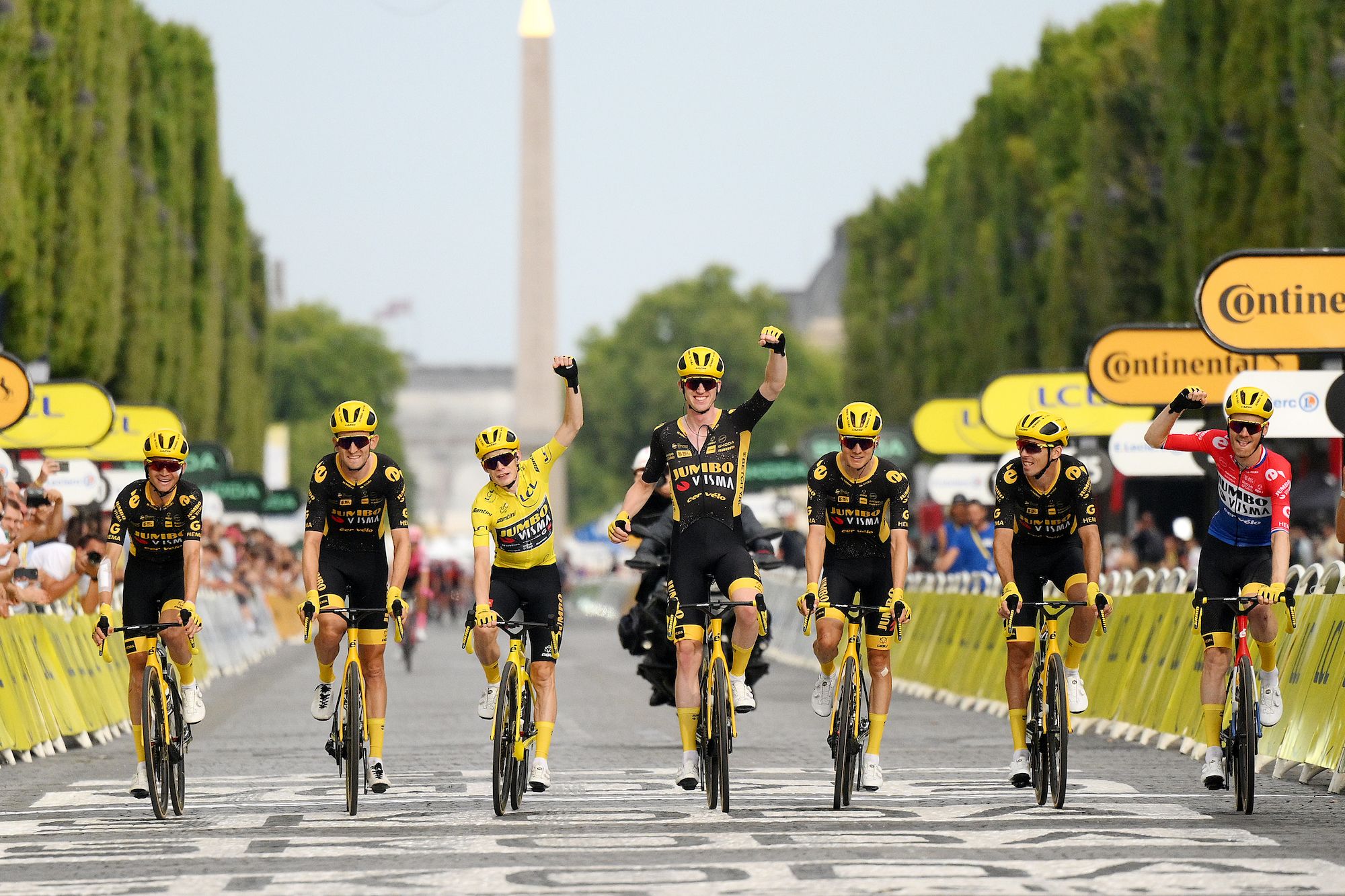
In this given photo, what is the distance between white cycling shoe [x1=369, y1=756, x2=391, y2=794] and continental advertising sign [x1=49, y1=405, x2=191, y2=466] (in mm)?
18255

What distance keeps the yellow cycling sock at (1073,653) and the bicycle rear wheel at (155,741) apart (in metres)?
4.35

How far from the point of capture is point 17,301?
3631 centimetres

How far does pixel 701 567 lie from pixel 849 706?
940 mm

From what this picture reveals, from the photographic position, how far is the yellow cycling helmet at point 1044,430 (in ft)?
41.9

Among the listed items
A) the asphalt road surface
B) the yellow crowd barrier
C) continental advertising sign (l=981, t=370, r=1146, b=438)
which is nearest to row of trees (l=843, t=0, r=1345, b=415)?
continental advertising sign (l=981, t=370, r=1146, b=438)

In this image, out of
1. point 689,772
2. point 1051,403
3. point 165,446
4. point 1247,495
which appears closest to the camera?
point 689,772

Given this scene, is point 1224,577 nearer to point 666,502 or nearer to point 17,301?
point 666,502

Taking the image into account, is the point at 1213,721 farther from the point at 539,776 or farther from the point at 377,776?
the point at 377,776

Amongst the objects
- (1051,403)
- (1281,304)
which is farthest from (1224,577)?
(1051,403)

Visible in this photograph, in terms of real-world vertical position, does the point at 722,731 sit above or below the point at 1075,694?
below

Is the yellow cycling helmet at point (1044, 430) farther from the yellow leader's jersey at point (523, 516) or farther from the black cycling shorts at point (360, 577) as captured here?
the black cycling shorts at point (360, 577)

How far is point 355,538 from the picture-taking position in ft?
42.7

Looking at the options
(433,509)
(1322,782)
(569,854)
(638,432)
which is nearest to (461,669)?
(1322,782)

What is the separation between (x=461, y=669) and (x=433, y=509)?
137775 millimetres
